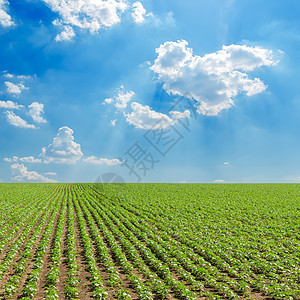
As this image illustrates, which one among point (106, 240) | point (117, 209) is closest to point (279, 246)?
point (106, 240)

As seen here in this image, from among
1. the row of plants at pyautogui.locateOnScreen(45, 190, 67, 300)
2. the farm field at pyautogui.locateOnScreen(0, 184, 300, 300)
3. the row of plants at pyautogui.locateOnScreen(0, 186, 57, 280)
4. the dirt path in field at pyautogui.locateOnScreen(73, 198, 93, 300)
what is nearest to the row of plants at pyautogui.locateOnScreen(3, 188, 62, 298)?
the farm field at pyautogui.locateOnScreen(0, 184, 300, 300)

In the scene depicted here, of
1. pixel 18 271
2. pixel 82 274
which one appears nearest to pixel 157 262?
pixel 82 274

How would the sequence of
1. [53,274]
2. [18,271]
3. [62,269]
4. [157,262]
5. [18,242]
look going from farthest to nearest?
[18,242] < [157,262] < [62,269] < [18,271] < [53,274]

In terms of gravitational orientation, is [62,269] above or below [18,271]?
below

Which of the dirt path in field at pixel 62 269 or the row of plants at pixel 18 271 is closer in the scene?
the row of plants at pixel 18 271

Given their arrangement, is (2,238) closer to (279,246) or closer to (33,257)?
(33,257)

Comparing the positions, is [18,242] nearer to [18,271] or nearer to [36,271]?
[18,271]

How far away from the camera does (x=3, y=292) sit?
10.6 m

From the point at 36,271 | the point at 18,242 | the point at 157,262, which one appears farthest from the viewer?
the point at 18,242

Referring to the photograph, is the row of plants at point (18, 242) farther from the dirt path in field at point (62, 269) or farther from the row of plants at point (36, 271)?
the dirt path in field at point (62, 269)

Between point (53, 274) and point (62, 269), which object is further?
point (62, 269)

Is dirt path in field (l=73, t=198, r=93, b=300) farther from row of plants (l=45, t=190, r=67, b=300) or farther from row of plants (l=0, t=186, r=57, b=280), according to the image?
row of plants (l=0, t=186, r=57, b=280)

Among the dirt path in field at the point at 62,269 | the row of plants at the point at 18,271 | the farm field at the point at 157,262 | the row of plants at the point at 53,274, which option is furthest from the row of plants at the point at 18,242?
the dirt path in field at the point at 62,269

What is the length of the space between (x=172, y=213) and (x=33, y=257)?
61.2ft
